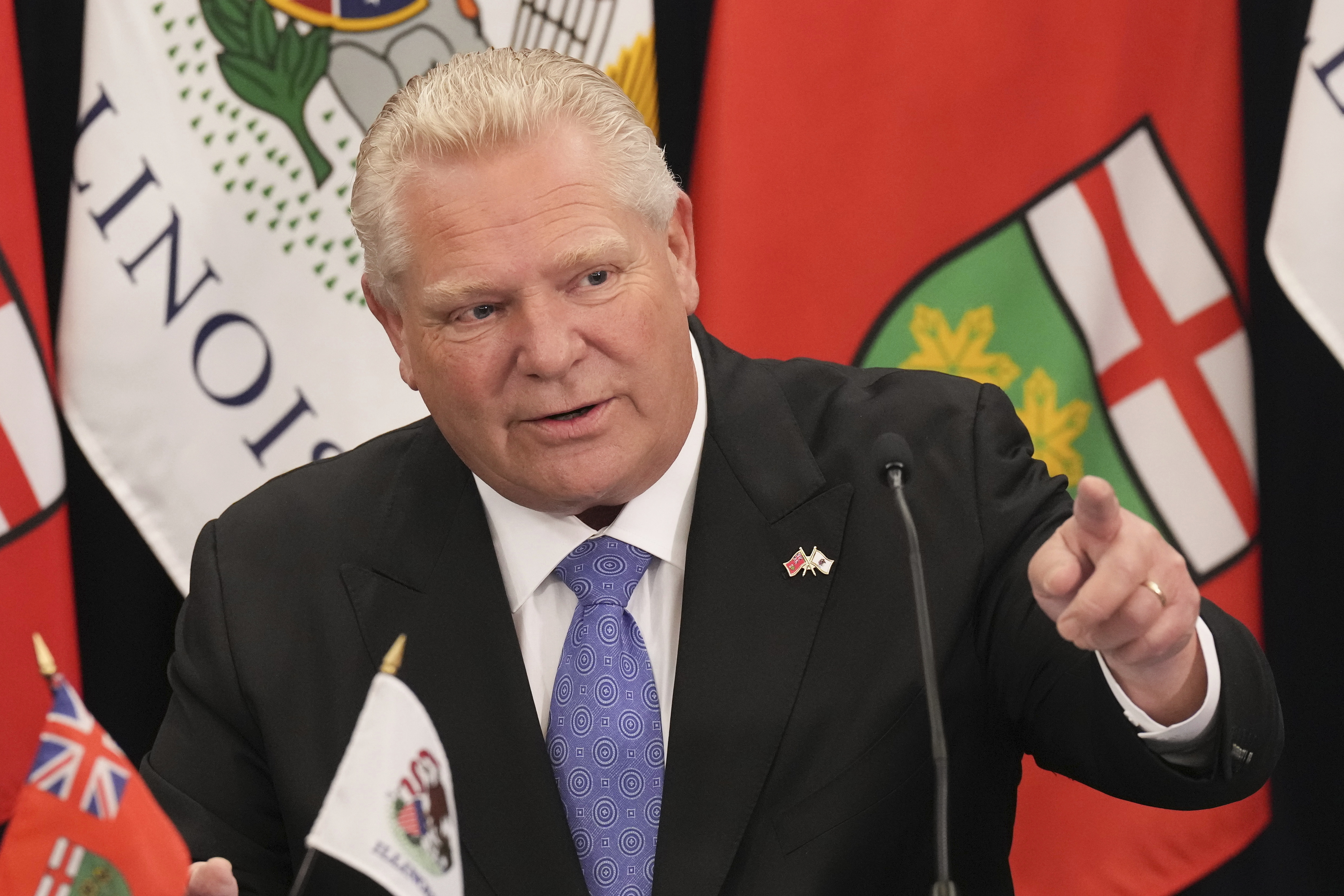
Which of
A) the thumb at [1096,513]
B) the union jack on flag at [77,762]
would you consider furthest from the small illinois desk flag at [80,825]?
the thumb at [1096,513]

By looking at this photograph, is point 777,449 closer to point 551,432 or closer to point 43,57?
point 551,432

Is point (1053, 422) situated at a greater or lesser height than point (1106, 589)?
greater

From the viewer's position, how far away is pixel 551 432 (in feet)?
5.57

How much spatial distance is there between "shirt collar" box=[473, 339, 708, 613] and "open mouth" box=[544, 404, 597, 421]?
16cm

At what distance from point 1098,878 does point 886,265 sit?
1.28m

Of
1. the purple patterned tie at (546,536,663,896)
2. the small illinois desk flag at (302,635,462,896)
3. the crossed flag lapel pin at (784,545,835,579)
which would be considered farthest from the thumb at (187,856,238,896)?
the crossed flag lapel pin at (784,545,835,579)

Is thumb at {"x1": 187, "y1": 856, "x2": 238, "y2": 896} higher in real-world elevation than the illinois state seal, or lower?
lower

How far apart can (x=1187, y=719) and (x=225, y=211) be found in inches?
82.1

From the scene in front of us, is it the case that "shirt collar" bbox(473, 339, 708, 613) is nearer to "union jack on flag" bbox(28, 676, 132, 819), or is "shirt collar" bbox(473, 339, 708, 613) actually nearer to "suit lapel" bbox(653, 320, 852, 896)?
"suit lapel" bbox(653, 320, 852, 896)

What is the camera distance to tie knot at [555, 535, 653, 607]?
1.75 metres

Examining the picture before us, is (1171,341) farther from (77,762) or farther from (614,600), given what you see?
(77,762)

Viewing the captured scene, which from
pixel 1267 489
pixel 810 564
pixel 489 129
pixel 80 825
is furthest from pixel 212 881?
pixel 1267 489

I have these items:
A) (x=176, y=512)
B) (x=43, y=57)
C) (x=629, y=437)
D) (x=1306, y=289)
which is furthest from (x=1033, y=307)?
(x=43, y=57)

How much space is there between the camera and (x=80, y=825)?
4.33 ft
